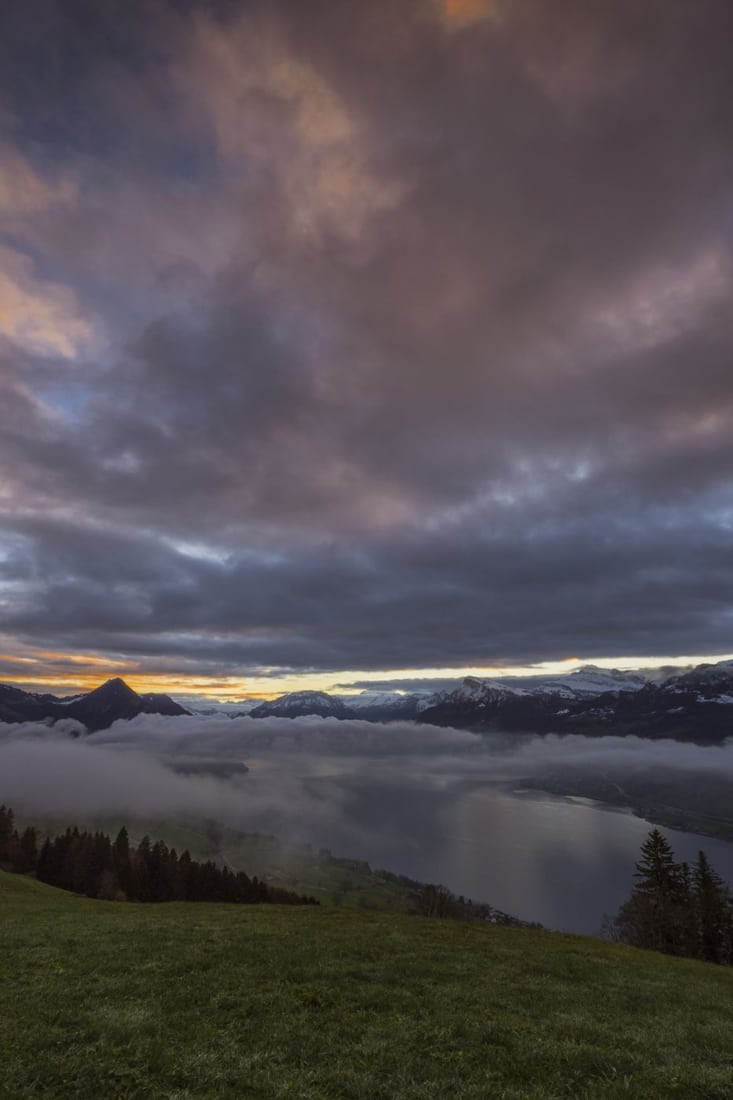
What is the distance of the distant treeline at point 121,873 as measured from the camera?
10438 centimetres

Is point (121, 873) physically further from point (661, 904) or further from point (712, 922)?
point (712, 922)

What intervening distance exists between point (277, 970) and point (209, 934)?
7.74 meters

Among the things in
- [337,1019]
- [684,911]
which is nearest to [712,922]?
[684,911]

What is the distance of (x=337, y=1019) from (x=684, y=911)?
234 feet

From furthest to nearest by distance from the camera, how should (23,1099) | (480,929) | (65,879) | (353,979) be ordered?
(65,879) → (480,929) → (353,979) → (23,1099)

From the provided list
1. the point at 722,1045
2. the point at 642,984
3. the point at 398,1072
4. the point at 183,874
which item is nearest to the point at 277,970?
the point at 398,1072

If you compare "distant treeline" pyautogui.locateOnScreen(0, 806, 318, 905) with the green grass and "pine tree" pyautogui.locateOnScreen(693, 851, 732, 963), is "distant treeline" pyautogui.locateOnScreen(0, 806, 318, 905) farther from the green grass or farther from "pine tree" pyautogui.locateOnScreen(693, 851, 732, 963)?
the green grass

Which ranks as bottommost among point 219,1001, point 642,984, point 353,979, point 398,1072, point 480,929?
point 480,929

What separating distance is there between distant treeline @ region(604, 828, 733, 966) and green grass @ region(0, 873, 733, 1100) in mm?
48271

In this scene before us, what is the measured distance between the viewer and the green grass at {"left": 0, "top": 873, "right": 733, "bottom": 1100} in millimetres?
10555

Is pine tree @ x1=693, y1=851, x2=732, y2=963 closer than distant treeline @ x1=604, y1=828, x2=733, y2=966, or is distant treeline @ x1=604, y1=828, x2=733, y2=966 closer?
pine tree @ x1=693, y1=851, x2=732, y2=963

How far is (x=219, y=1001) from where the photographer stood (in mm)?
15258

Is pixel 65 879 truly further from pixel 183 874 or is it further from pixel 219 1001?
pixel 219 1001

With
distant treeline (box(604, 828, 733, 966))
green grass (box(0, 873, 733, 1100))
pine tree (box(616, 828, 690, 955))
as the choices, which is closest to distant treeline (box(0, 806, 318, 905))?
pine tree (box(616, 828, 690, 955))
